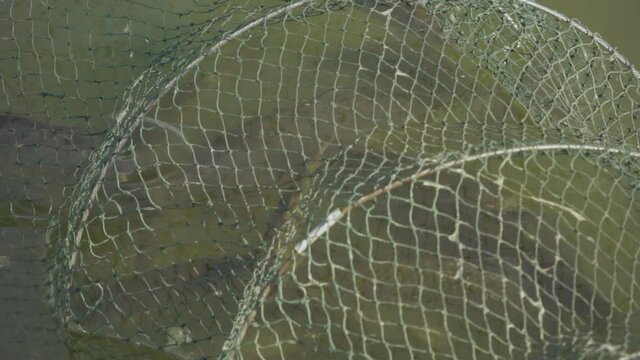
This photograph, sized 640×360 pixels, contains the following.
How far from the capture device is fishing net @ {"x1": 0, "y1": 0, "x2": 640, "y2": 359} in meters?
3.00

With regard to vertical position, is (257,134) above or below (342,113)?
below

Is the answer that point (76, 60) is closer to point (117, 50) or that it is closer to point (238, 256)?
point (117, 50)

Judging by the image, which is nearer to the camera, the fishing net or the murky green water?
the fishing net

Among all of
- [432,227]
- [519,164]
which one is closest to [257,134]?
[432,227]

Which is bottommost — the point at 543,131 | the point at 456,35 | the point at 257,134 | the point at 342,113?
the point at 257,134

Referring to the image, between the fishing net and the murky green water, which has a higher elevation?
the murky green water

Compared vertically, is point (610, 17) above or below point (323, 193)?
above

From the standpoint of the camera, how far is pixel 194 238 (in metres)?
3.47

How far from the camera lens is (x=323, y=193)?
2967mm

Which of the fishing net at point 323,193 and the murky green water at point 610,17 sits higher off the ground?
the murky green water at point 610,17

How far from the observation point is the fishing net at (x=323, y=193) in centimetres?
300

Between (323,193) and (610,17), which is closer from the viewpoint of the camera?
(323,193)

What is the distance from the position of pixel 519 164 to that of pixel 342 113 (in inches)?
32.7

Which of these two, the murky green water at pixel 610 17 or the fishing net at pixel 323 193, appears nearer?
the fishing net at pixel 323 193
